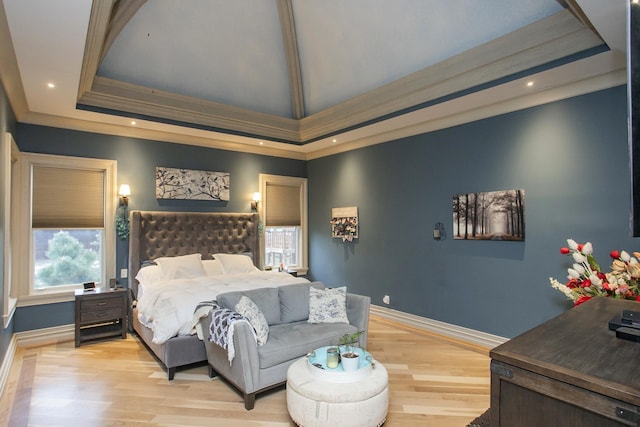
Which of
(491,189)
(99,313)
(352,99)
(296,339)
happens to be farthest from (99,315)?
(491,189)

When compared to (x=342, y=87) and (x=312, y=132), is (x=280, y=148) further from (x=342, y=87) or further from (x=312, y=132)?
(x=342, y=87)

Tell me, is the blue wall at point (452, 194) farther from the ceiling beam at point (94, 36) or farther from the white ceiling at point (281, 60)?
the ceiling beam at point (94, 36)

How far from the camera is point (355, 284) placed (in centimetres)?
588

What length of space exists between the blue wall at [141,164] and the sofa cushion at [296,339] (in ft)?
9.37

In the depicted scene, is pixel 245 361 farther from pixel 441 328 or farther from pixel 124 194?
pixel 124 194

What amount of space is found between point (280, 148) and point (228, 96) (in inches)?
53.9

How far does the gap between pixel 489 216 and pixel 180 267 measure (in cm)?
390

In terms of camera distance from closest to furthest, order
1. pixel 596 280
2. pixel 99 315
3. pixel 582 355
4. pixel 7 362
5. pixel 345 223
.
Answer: pixel 582 355, pixel 596 280, pixel 7 362, pixel 99 315, pixel 345 223

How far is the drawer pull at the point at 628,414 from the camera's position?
0.75m

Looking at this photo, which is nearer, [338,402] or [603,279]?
[338,402]

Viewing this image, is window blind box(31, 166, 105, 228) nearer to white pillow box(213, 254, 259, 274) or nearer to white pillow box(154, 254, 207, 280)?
white pillow box(154, 254, 207, 280)

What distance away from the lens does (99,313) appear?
4.34 m

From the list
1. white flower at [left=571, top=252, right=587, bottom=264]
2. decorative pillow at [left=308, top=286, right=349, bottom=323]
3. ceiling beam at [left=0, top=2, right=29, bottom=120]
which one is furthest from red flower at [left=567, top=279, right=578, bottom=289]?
ceiling beam at [left=0, top=2, right=29, bottom=120]

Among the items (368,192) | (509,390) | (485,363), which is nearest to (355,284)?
(368,192)
